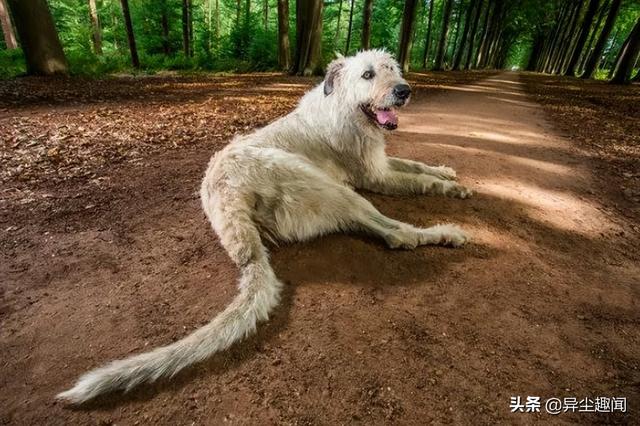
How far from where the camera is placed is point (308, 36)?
14742 millimetres

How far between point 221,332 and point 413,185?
2.90 m

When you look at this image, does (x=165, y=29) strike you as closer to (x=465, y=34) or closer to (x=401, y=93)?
(x=401, y=93)

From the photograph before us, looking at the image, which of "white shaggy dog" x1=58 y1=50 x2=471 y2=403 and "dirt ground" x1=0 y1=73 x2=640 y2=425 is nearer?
"dirt ground" x1=0 y1=73 x2=640 y2=425

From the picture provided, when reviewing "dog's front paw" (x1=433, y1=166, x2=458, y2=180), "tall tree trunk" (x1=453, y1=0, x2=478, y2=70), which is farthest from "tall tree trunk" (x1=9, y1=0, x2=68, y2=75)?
"tall tree trunk" (x1=453, y1=0, x2=478, y2=70)

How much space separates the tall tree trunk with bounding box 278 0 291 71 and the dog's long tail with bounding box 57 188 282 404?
56.2 feet

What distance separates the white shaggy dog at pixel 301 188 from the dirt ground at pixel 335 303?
14 centimetres

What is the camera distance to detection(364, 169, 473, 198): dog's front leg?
4008 millimetres

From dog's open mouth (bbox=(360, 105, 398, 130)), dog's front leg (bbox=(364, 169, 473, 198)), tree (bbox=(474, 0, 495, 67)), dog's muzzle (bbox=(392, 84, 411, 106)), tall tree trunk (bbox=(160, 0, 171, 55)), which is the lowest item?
dog's front leg (bbox=(364, 169, 473, 198))

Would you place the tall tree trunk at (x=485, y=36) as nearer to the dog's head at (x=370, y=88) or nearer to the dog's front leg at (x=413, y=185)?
the dog's front leg at (x=413, y=185)

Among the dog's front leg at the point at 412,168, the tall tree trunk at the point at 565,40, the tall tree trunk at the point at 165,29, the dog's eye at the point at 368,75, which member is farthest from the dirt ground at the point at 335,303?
the tall tree trunk at the point at 565,40

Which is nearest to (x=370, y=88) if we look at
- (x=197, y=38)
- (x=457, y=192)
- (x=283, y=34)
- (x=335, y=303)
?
(x=457, y=192)

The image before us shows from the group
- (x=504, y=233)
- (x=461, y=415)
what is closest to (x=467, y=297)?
(x=461, y=415)

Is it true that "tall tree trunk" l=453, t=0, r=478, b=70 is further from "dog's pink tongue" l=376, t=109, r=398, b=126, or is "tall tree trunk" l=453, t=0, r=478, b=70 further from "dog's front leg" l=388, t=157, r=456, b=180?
"dog's pink tongue" l=376, t=109, r=398, b=126

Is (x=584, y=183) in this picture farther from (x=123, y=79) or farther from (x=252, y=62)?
(x=252, y=62)
